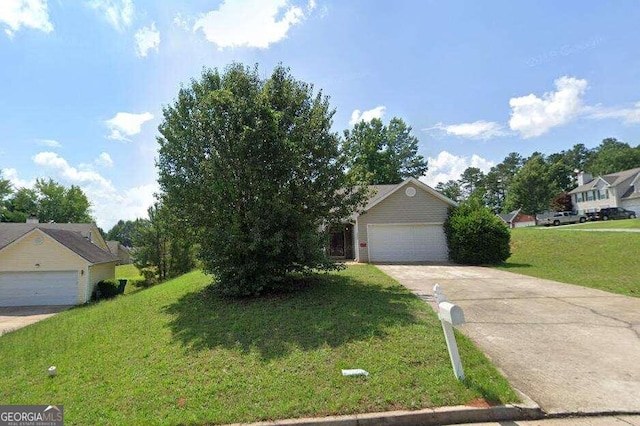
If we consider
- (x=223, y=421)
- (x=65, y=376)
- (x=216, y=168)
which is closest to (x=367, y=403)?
(x=223, y=421)

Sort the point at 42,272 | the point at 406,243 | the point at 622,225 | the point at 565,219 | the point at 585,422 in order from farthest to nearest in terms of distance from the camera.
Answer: the point at 565,219, the point at 622,225, the point at 42,272, the point at 406,243, the point at 585,422

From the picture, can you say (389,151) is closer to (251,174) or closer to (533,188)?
(533,188)

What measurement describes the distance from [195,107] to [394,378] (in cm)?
840

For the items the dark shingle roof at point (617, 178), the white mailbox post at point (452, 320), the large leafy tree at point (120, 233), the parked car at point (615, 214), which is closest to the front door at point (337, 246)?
the white mailbox post at point (452, 320)

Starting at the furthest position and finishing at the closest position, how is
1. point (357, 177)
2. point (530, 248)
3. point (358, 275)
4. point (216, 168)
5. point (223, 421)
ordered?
point (530, 248), point (358, 275), point (357, 177), point (216, 168), point (223, 421)

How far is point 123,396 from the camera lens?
4.21 meters

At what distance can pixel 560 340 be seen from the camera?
5.32 metres

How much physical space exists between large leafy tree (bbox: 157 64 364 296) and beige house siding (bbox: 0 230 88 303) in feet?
44.8

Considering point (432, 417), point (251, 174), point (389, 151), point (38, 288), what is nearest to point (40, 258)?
point (38, 288)

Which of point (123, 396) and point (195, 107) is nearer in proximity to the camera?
point (123, 396)

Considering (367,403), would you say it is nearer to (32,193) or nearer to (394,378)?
(394,378)

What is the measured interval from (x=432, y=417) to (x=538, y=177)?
4657 centimetres

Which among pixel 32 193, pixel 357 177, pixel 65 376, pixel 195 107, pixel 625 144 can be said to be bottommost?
pixel 65 376

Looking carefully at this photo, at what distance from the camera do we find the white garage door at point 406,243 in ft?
58.8
